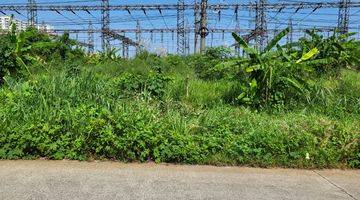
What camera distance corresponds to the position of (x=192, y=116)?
7.69 metres

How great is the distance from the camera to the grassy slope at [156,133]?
634 cm

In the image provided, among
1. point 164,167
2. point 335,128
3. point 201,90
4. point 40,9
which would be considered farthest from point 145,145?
point 40,9

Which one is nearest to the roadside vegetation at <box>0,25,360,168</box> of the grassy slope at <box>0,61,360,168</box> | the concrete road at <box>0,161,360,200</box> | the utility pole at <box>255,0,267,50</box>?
the grassy slope at <box>0,61,360,168</box>

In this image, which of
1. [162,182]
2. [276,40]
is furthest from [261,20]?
[162,182]

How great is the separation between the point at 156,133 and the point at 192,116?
1335 millimetres

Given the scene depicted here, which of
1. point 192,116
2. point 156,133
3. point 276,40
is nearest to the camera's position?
point 156,133

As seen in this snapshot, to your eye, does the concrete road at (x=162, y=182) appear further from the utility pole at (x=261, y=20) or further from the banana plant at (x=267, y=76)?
the utility pole at (x=261, y=20)

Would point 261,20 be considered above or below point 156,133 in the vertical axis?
above

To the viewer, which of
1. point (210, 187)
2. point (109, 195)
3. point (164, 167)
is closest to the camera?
point (109, 195)

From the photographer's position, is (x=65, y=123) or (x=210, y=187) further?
(x=65, y=123)

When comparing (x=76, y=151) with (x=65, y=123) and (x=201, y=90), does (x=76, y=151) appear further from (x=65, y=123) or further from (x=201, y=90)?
(x=201, y=90)

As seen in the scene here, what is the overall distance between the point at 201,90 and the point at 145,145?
3961mm

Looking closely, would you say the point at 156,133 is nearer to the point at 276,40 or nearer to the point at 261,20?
the point at 276,40

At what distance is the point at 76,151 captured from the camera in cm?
638
